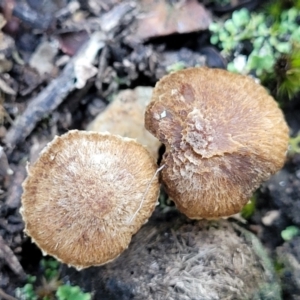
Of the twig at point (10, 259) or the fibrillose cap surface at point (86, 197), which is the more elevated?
the fibrillose cap surface at point (86, 197)

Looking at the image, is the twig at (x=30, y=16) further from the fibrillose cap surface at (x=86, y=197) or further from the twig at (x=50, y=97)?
the fibrillose cap surface at (x=86, y=197)

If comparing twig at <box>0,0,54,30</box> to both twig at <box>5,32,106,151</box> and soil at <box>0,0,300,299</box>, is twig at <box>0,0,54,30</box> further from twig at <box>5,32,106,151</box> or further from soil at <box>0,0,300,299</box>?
twig at <box>5,32,106,151</box>

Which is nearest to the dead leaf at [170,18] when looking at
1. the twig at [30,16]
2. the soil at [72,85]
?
the soil at [72,85]

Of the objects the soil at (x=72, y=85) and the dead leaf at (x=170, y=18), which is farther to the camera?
the dead leaf at (x=170, y=18)

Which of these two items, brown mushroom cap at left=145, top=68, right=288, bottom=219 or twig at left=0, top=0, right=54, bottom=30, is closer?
brown mushroom cap at left=145, top=68, right=288, bottom=219

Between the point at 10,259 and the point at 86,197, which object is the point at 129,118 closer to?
the point at 86,197

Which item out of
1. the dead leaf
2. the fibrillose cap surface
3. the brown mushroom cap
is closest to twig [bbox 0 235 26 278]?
the fibrillose cap surface
